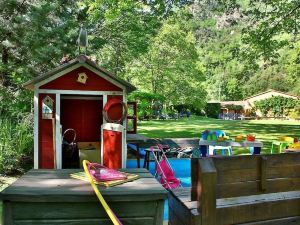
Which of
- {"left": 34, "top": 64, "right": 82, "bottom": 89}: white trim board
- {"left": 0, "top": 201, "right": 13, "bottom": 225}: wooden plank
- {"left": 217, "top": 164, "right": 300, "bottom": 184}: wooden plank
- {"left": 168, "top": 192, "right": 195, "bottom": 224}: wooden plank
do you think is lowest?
{"left": 168, "top": 192, "right": 195, "bottom": 224}: wooden plank

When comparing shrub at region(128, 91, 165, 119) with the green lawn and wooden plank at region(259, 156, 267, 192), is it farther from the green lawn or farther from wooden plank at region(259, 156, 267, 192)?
wooden plank at region(259, 156, 267, 192)

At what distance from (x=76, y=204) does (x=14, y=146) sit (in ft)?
20.5

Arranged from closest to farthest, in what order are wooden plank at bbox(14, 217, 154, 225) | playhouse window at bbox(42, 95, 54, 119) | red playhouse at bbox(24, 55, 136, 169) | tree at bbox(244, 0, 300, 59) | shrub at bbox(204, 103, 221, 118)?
wooden plank at bbox(14, 217, 154, 225) → red playhouse at bbox(24, 55, 136, 169) → playhouse window at bbox(42, 95, 54, 119) → tree at bbox(244, 0, 300, 59) → shrub at bbox(204, 103, 221, 118)

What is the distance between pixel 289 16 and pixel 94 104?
14743mm

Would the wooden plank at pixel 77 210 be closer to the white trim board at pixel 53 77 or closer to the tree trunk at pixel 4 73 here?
the white trim board at pixel 53 77

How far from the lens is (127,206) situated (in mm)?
3684

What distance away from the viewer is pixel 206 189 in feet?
11.4

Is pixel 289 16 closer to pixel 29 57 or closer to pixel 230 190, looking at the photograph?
pixel 29 57

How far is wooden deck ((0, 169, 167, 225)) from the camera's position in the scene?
353 centimetres

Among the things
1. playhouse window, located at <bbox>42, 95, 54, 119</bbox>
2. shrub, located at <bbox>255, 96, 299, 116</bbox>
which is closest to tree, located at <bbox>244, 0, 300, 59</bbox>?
playhouse window, located at <bbox>42, 95, 54, 119</bbox>

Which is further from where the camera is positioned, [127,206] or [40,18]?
[40,18]

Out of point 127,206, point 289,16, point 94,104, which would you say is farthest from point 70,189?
point 289,16

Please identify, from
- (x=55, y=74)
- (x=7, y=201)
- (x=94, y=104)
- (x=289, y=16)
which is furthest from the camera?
(x=289, y=16)

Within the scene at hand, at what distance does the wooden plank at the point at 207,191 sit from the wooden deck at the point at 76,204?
1.32 ft
